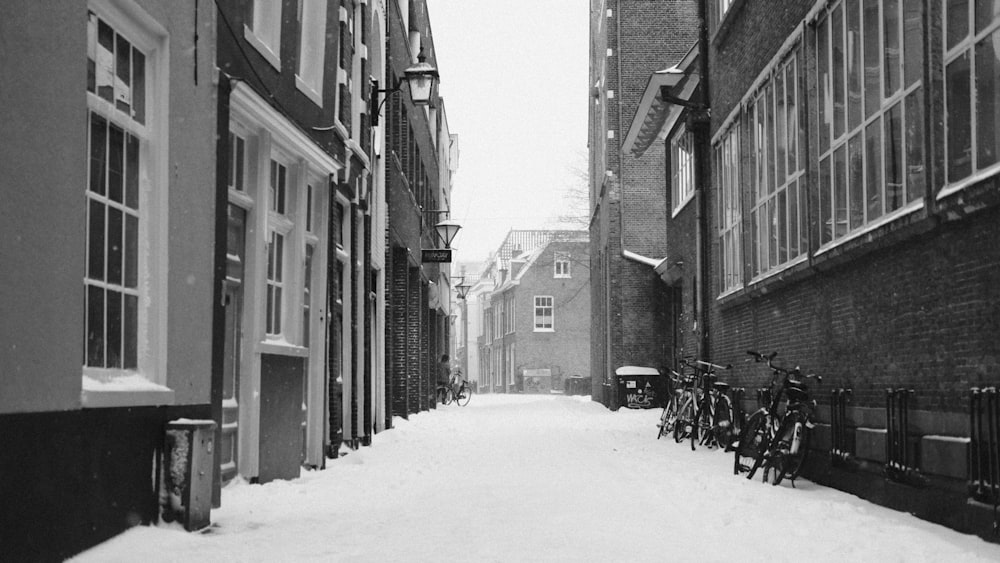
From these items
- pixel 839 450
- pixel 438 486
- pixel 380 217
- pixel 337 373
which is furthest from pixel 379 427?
pixel 839 450

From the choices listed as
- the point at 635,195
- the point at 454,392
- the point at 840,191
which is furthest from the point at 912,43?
the point at 454,392

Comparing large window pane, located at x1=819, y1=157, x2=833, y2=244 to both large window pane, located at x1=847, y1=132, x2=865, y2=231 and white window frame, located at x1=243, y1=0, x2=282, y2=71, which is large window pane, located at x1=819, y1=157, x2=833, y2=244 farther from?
white window frame, located at x1=243, y1=0, x2=282, y2=71

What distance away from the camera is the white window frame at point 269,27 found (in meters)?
9.55

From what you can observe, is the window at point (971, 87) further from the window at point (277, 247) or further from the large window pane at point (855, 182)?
the window at point (277, 247)

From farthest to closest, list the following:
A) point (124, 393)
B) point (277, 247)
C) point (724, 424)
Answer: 1. point (724, 424)
2. point (277, 247)
3. point (124, 393)

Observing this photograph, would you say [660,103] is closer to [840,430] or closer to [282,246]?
[282,246]

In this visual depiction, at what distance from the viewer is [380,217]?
18391 millimetres

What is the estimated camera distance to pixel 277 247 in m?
10.1

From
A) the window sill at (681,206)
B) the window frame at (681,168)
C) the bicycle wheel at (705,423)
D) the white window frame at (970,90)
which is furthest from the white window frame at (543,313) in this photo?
the white window frame at (970,90)

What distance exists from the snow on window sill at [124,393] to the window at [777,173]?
6.46m

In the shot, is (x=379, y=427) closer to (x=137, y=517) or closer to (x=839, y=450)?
(x=839, y=450)

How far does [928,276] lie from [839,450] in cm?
248

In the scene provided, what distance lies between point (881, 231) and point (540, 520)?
319cm

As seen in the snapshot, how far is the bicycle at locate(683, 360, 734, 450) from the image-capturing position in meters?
14.0
